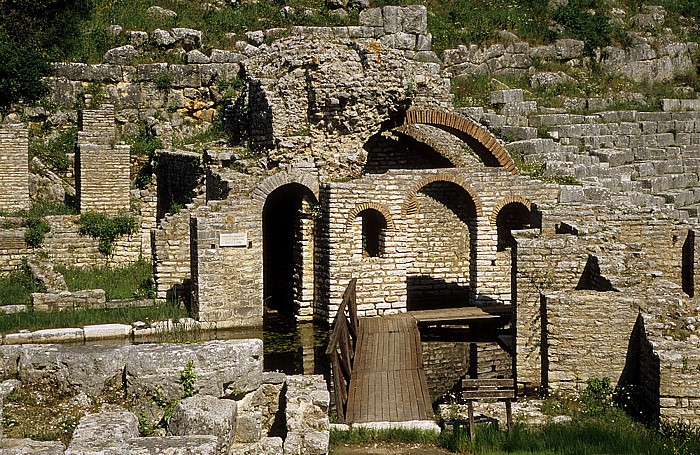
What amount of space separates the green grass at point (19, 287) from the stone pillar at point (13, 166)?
3.10 meters

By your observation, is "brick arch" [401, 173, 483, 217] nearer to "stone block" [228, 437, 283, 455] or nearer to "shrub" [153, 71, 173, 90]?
"shrub" [153, 71, 173, 90]

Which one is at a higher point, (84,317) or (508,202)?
(508,202)

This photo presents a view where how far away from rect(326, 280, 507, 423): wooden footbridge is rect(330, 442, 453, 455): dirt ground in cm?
114

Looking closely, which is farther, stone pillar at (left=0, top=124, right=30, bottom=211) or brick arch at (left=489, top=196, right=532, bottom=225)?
stone pillar at (left=0, top=124, right=30, bottom=211)

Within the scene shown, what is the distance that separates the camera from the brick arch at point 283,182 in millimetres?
17938

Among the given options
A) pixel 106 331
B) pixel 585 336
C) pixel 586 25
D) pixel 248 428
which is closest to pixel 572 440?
pixel 585 336

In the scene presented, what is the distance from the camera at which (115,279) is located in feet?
63.9

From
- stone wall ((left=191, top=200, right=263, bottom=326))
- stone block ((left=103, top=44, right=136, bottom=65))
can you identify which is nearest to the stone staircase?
stone wall ((left=191, top=200, right=263, bottom=326))

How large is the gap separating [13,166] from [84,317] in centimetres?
701

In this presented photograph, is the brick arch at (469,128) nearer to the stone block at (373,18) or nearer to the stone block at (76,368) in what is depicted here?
the stone block at (373,18)

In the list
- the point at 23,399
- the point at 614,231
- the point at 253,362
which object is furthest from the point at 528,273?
the point at 23,399

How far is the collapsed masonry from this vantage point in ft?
47.8

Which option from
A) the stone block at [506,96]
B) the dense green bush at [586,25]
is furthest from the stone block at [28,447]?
the dense green bush at [586,25]

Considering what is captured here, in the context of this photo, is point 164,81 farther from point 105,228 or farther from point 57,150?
point 105,228
